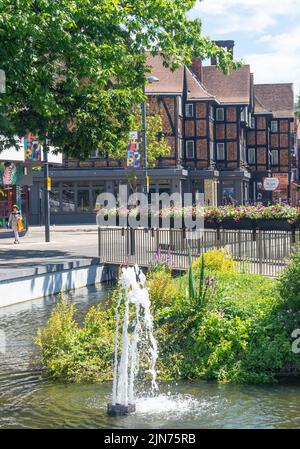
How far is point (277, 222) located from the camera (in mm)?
30469

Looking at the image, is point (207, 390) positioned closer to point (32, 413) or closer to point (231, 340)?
point (231, 340)

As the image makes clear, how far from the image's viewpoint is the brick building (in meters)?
63.9

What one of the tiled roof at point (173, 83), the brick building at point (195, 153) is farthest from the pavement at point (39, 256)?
the tiled roof at point (173, 83)

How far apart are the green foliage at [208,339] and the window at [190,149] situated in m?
55.6

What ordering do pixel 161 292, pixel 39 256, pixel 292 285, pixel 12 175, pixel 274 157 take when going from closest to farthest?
pixel 292 285 → pixel 161 292 → pixel 39 256 → pixel 12 175 → pixel 274 157

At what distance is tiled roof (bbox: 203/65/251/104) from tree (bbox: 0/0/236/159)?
45936 millimetres

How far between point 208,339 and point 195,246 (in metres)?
11.9

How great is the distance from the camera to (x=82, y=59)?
2320 centimetres

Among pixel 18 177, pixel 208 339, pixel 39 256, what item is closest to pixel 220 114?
pixel 18 177

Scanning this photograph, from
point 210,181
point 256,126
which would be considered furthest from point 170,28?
point 256,126

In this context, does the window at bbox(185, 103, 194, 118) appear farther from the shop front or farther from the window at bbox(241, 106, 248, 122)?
the shop front

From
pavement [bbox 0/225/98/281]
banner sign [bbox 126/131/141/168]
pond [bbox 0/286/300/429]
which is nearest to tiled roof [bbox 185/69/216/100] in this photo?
banner sign [bbox 126/131/141/168]

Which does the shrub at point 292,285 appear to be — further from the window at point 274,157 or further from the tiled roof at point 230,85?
the window at point 274,157
